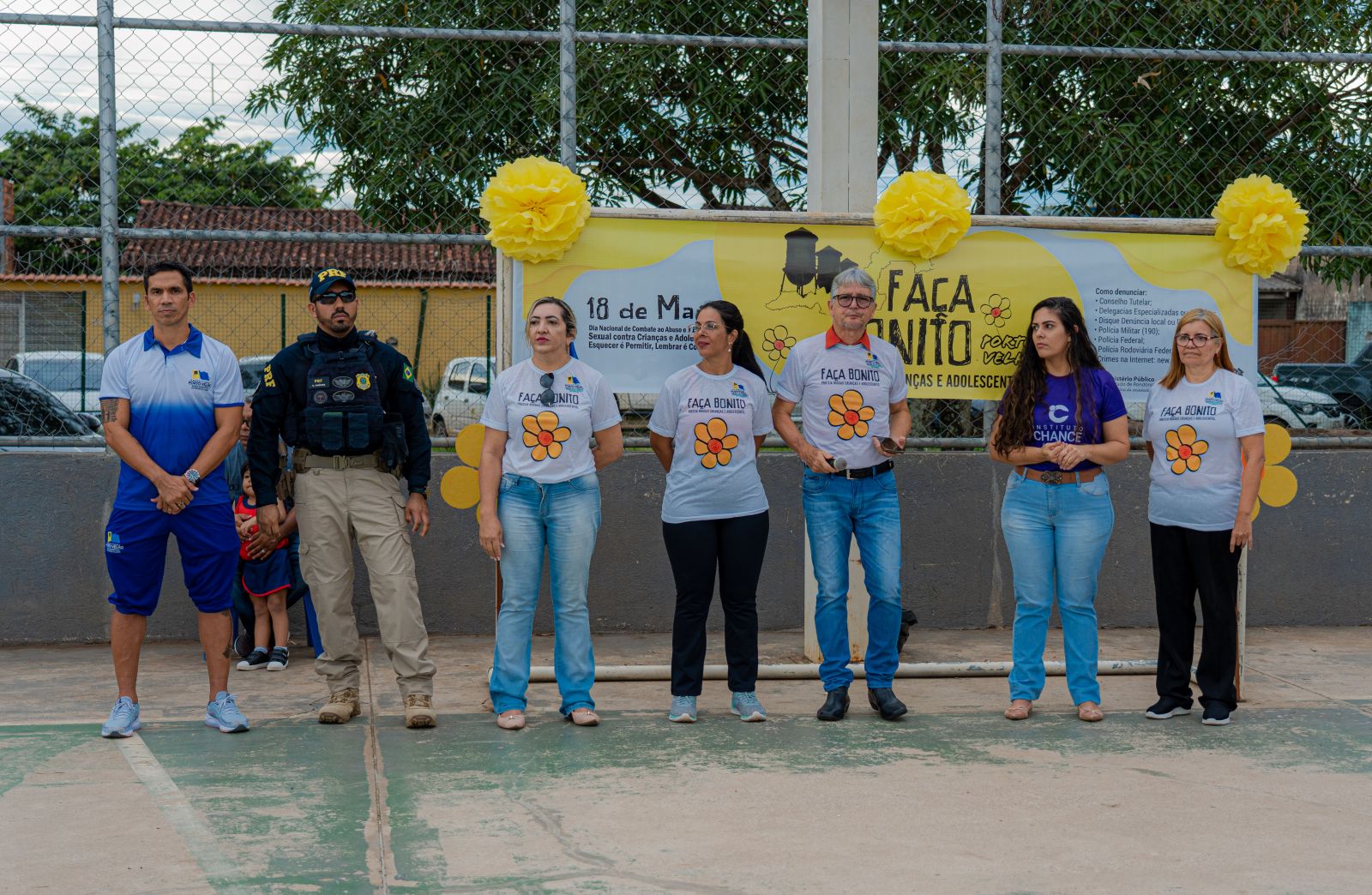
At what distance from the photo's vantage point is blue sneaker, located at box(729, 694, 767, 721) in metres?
5.78

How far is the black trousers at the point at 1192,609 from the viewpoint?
19.0 ft

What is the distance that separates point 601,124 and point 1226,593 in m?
4.10

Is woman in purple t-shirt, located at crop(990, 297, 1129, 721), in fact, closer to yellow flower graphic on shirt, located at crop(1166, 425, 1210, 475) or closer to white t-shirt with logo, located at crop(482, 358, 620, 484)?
yellow flower graphic on shirt, located at crop(1166, 425, 1210, 475)

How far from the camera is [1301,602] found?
26.3 feet

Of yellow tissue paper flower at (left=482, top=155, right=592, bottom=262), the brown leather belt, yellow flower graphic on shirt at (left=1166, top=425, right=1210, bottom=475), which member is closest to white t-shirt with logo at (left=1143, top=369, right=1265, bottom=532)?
yellow flower graphic on shirt at (left=1166, top=425, right=1210, bottom=475)

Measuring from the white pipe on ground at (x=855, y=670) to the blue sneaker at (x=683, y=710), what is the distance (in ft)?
2.39

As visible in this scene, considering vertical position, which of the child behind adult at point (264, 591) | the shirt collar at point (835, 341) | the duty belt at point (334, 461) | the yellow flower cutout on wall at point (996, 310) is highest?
the yellow flower cutout on wall at point (996, 310)

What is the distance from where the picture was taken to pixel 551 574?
570cm

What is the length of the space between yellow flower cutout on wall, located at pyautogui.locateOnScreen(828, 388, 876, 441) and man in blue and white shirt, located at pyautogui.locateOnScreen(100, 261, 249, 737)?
2515mm

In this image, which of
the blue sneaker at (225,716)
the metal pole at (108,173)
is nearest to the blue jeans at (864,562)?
the blue sneaker at (225,716)

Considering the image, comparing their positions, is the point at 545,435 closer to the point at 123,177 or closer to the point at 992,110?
the point at 123,177

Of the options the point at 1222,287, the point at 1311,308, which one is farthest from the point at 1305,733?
the point at 1311,308

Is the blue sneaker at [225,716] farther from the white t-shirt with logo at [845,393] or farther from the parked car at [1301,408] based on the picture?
the parked car at [1301,408]

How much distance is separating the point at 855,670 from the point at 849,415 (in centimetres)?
149
